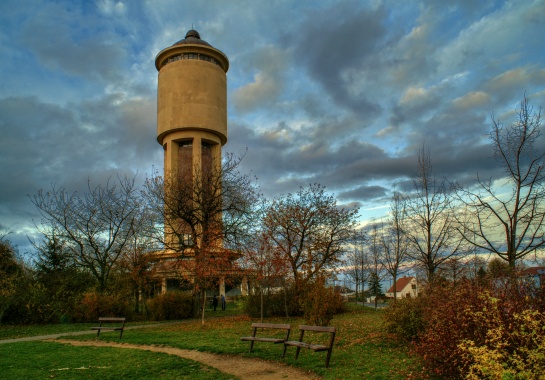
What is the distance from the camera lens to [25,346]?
13.4 metres

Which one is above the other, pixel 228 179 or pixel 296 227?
pixel 228 179

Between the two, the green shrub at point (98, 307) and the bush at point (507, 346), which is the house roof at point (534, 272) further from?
the green shrub at point (98, 307)

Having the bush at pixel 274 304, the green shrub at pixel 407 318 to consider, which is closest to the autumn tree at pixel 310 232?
the bush at pixel 274 304

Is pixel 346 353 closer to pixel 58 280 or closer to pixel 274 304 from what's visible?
pixel 274 304

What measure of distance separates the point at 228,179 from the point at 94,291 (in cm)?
962

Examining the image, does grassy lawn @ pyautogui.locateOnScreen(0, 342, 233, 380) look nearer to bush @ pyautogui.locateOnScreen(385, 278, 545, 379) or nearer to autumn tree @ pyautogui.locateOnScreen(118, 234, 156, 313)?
bush @ pyautogui.locateOnScreen(385, 278, 545, 379)

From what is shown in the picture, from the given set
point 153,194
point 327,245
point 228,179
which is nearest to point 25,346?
point 153,194

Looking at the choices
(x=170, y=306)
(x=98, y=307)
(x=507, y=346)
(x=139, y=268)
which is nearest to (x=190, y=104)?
(x=139, y=268)

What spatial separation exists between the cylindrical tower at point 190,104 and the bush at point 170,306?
16.7 metres

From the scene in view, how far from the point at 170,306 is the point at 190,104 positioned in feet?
70.5

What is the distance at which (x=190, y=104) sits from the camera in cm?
4044

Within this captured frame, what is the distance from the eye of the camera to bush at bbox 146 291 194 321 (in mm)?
24453

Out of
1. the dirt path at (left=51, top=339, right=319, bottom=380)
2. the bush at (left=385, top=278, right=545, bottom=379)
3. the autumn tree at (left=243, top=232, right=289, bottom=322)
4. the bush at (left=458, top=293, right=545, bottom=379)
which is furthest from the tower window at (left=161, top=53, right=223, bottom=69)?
the bush at (left=458, top=293, right=545, bottom=379)

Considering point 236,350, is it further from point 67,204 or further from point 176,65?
point 176,65
